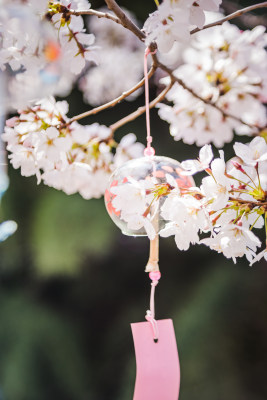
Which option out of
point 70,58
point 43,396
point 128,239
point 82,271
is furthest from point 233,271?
point 70,58

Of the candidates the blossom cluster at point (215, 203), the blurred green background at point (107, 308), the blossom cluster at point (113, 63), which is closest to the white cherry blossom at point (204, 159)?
the blossom cluster at point (215, 203)

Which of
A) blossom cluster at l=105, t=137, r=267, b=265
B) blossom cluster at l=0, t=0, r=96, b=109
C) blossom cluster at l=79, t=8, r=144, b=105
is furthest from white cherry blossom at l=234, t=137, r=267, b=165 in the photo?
blossom cluster at l=79, t=8, r=144, b=105

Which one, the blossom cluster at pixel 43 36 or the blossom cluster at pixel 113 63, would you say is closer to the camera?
the blossom cluster at pixel 43 36

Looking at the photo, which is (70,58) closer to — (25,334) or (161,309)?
(161,309)

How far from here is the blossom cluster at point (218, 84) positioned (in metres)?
0.90

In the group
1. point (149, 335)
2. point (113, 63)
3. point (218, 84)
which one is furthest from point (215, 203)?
point (113, 63)

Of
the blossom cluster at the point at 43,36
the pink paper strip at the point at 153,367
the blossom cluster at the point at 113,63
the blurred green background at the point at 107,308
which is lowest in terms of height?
the blurred green background at the point at 107,308

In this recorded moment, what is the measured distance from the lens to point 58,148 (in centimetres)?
74

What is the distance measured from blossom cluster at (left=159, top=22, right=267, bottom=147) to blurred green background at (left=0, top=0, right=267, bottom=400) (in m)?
1.23

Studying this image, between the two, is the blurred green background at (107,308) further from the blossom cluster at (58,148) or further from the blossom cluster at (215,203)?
the blossom cluster at (215,203)

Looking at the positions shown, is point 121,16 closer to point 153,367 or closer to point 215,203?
point 215,203

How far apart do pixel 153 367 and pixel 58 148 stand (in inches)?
14.9

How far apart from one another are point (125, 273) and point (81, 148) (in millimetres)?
1454

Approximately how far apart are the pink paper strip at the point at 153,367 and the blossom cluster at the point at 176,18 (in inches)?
13.5
